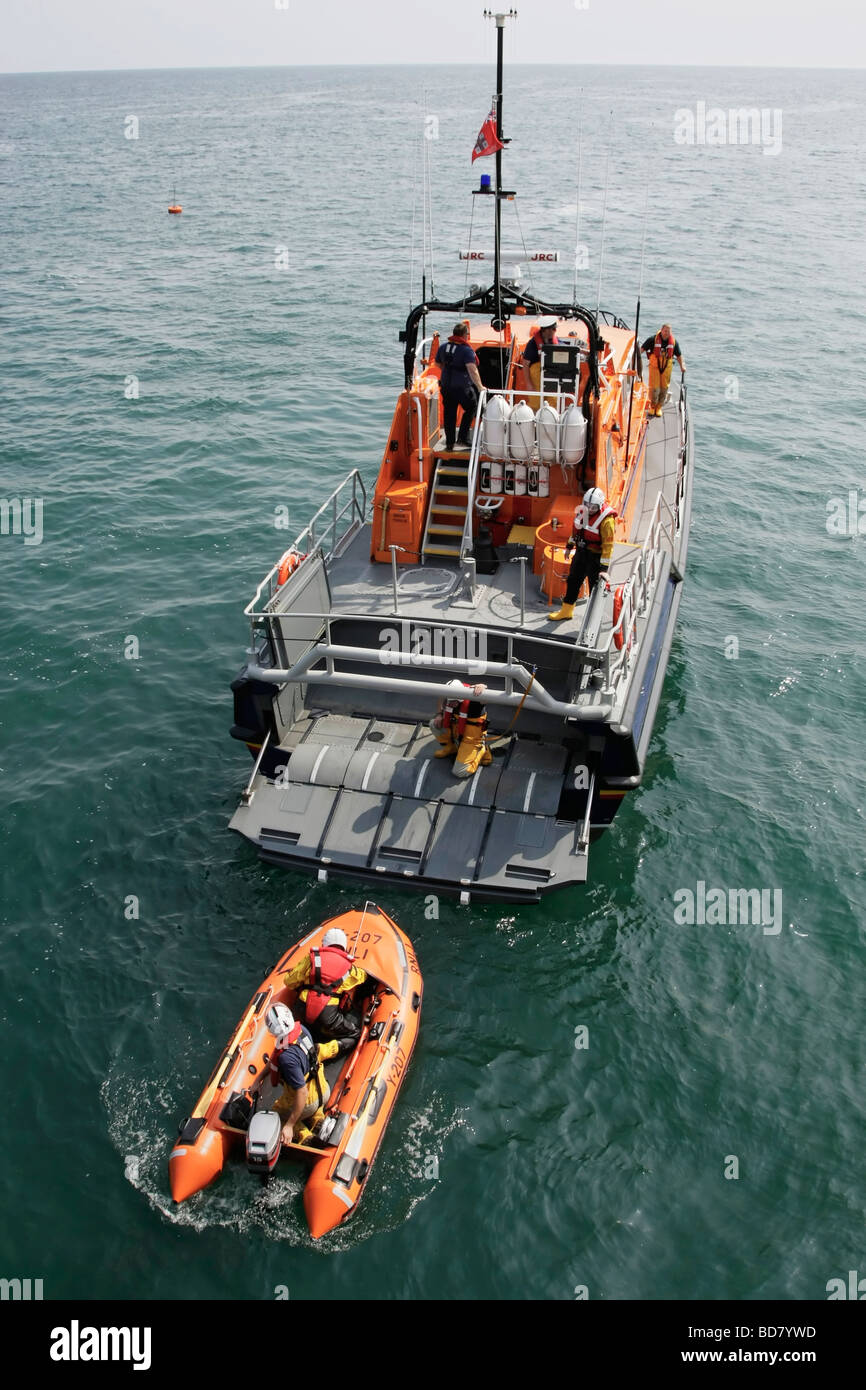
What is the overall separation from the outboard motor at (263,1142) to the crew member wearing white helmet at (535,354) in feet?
32.3

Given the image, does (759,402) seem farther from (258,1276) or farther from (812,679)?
(258,1276)

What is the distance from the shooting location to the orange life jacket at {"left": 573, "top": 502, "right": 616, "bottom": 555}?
35.7ft

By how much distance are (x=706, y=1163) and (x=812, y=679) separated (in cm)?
830

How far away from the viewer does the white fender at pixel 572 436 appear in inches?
481

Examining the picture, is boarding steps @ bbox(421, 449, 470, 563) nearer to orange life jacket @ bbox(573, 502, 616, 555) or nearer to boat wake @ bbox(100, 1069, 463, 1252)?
orange life jacket @ bbox(573, 502, 616, 555)

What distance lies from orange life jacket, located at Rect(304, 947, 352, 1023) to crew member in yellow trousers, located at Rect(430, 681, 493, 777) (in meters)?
2.88

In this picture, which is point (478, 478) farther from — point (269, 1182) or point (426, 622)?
point (269, 1182)

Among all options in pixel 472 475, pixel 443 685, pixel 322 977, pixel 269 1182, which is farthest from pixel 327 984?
pixel 472 475

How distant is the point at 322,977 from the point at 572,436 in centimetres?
718

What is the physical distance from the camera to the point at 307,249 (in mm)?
39844

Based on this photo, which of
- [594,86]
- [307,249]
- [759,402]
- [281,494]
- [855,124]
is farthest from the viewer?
[594,86]

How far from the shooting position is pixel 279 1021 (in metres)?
7.94

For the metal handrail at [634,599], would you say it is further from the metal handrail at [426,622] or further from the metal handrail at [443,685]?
the metal handrail at [443,685]
